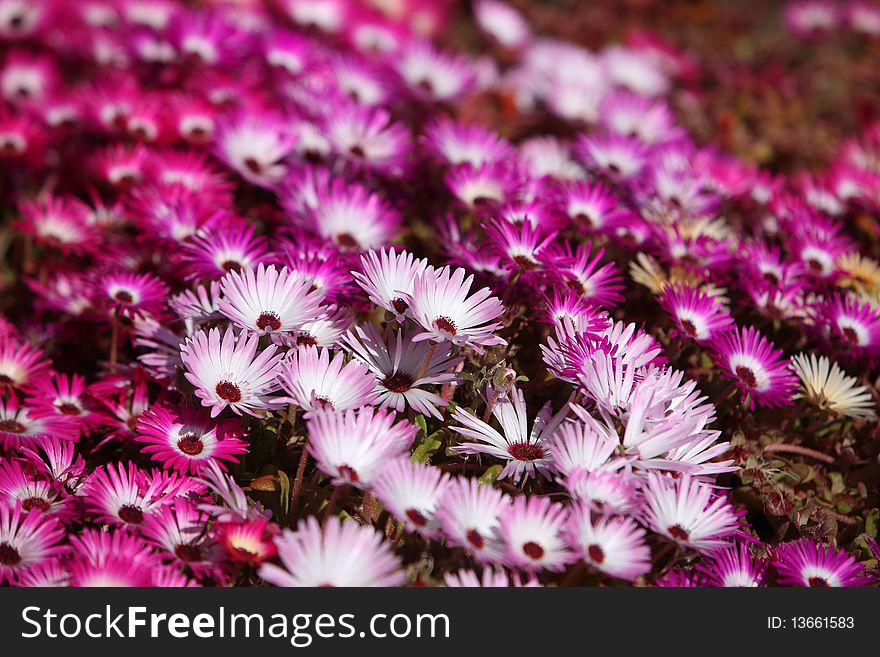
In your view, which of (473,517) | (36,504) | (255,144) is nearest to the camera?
(473,517)

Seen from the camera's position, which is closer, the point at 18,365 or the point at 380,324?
the point at 18,365

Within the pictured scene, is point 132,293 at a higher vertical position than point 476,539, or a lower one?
higher

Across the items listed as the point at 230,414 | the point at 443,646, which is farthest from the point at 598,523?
the point at 230,414

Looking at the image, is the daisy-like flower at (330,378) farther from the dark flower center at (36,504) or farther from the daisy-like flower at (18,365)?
the daisy-like flower at (18,365)

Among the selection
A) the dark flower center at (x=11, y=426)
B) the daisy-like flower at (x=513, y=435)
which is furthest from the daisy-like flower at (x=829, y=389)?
the dark flower center at (x=11, y=426)

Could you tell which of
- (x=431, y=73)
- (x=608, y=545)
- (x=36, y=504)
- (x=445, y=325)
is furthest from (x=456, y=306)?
(x=431, y=73)

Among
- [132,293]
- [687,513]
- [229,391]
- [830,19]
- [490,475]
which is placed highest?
[830,19]

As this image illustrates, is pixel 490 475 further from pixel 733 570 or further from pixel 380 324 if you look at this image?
pixel 380 324

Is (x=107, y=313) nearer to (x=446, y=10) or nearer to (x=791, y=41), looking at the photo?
(x=446, y=10)
